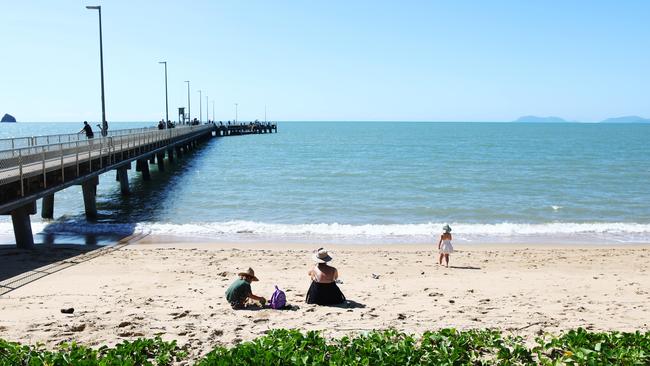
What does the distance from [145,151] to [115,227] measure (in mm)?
12176

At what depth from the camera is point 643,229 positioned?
68.7 feet

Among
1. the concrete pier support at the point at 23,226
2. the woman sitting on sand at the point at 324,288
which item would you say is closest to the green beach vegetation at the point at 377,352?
the woman sitting on sand at the point at 324,288

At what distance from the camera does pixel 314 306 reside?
30.5 ft

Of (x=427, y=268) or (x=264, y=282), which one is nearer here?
(x=264, y=282)

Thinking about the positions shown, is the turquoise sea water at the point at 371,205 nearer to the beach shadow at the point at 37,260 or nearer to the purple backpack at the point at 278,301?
the beach shadow at the point at 37,260

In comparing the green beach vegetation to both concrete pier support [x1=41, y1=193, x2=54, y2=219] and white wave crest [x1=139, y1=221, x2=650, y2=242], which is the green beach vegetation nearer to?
white wave crest [x1=139, y1=221, x2=650, y2=242]

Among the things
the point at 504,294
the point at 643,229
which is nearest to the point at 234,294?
the point at 504,294

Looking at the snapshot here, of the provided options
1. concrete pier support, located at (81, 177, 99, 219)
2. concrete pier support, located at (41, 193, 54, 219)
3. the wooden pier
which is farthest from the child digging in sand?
concrete pier support, located at (41, 193, 54, 219)

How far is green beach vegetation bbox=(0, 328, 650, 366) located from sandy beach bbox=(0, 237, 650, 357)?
72cm

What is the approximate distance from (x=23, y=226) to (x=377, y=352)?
11.8m

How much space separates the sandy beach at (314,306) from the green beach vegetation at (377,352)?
0.72 m

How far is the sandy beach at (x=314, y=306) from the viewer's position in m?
8.07

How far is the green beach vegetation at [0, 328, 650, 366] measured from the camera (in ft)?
19.8

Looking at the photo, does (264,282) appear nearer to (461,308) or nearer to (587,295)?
(461,308)
